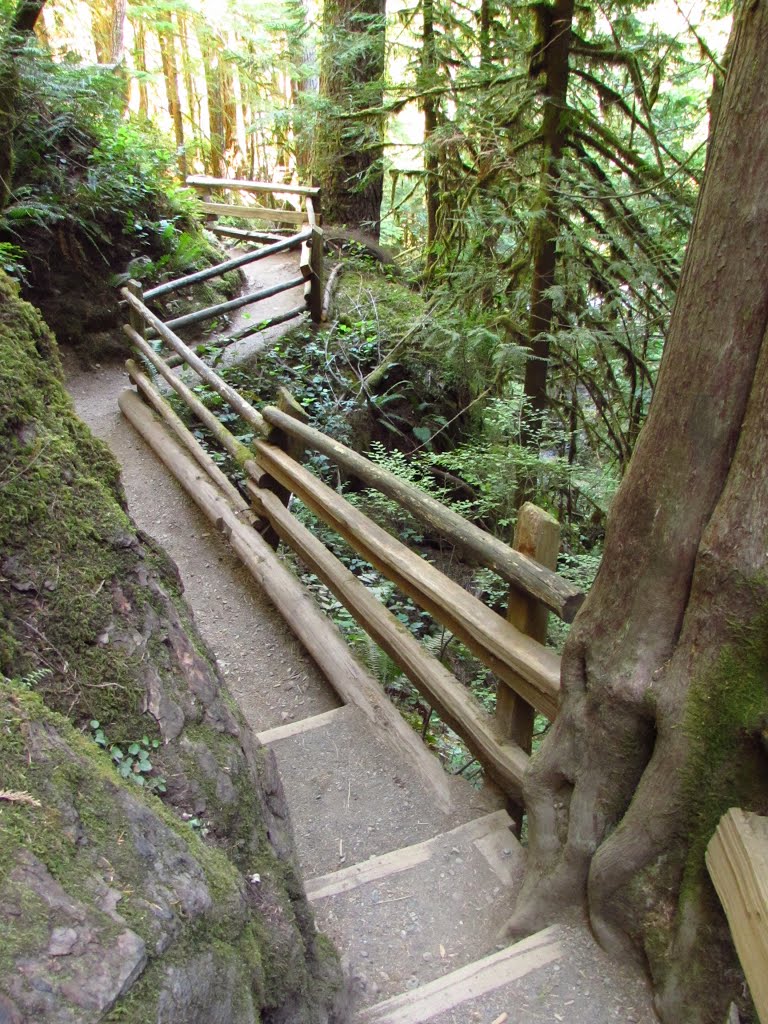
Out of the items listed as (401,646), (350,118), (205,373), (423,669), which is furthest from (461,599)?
(350,118)

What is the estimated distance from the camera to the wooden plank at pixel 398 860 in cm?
289

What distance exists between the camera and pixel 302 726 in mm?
3982

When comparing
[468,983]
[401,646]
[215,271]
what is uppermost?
[215,271]

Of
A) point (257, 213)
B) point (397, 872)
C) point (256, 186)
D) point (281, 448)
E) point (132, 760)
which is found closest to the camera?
point (132, 760)

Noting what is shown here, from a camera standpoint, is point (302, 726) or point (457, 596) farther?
point (302, 726)

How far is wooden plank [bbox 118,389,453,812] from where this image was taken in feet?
12.1

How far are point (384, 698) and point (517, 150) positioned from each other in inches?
204

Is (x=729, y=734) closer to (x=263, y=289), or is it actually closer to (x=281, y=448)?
(x=281, y=448)

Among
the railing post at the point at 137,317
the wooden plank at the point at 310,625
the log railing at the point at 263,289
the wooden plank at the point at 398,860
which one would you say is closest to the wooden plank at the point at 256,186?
the log railing at the point at 263,289

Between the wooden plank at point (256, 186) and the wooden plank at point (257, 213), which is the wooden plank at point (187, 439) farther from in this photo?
the wooden plank at point (257, 213)

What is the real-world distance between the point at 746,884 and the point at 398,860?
156 cm

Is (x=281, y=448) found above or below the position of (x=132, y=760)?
below

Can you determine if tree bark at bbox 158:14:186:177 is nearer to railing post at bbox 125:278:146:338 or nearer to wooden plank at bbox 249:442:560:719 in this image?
railing post at bbox 125:278:146:338

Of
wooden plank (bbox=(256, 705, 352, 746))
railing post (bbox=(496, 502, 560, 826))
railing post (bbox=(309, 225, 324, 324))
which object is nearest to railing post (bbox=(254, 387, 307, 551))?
wooden plank (bbox=(256, 705, 352, 746))
